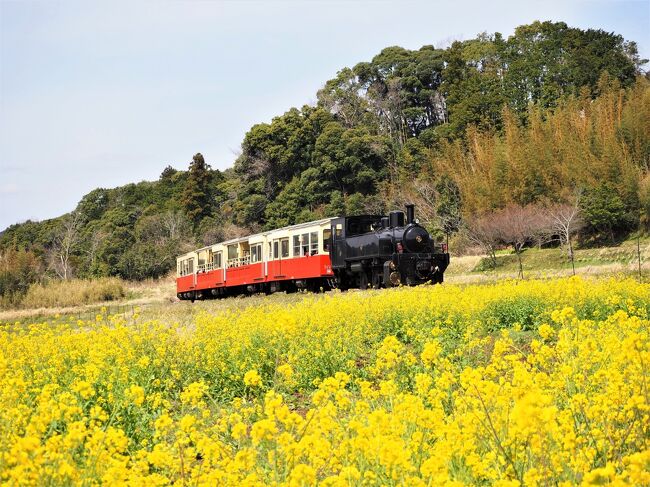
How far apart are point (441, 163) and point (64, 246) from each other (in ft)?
95.7

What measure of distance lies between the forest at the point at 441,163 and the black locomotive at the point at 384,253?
11.7 m

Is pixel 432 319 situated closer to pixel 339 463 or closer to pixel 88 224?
pixel 339 463

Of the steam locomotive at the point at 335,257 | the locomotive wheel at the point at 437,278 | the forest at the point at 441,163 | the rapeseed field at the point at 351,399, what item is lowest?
the rapeseed field at the point at 351,399

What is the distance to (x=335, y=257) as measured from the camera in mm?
20219

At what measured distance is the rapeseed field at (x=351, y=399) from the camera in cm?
303

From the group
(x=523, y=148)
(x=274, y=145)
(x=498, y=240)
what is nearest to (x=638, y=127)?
(x=523, y=148)

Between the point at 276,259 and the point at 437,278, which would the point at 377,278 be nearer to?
the point at 437,278

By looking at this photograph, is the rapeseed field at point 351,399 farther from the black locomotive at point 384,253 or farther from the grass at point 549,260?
the grass at point 549,260

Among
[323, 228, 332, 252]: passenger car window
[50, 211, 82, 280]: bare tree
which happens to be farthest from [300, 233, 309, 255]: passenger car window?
[50, 211, 82, 280]: bare tree

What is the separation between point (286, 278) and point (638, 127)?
71.7ft

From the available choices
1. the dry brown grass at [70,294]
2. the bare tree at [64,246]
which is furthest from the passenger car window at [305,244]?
the bare tree at [64,246]

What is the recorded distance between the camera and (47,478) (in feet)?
9.50

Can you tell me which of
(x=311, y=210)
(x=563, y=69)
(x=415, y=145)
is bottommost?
(x=311, y=210)

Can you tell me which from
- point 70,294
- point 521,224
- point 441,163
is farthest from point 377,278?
point 441,163
